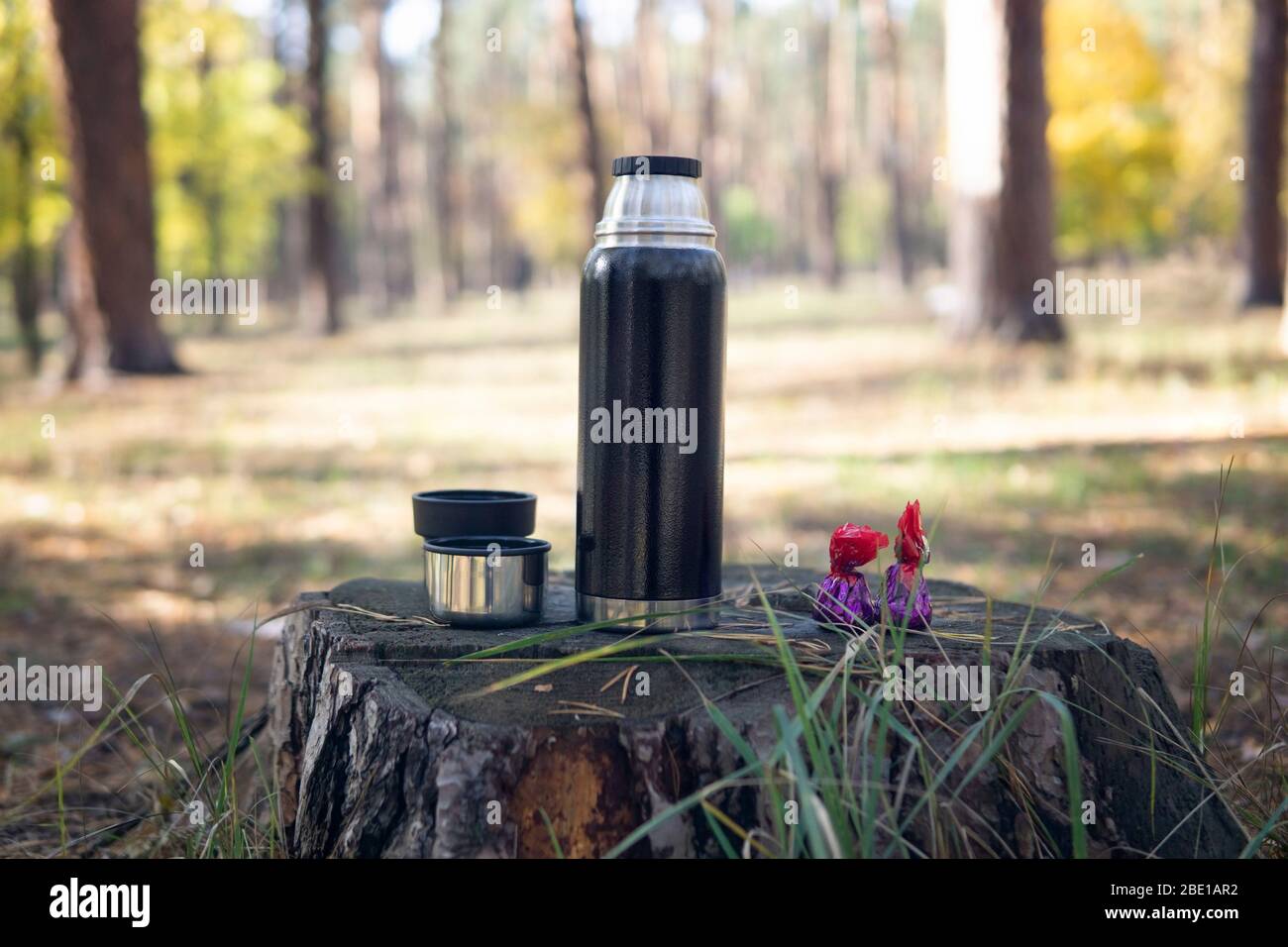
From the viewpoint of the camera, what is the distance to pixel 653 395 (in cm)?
243

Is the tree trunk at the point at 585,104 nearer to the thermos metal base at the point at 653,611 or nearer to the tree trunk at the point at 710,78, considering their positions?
the thermos metal base at the point at 653,611

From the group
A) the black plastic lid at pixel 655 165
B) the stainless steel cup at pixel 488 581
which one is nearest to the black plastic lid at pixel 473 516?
the stainless steel cup at pixel 488 581

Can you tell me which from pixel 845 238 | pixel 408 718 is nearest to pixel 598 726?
pixel 408 718

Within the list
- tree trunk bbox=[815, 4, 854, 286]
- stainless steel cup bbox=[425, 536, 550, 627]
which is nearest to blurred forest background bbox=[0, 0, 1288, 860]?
stainless steel cup bbox=[425, 536, 550, 627]

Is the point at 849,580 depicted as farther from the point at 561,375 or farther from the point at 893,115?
the point at 893,115

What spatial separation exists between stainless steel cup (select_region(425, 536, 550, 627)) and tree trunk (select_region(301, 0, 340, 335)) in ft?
73.1

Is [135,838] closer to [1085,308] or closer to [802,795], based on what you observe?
[802,795]

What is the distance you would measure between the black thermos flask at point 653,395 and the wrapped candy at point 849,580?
0.26 meters

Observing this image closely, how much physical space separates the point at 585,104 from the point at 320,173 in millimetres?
6874

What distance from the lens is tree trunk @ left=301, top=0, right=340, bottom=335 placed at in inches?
927

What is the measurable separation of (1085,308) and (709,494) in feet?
52.5

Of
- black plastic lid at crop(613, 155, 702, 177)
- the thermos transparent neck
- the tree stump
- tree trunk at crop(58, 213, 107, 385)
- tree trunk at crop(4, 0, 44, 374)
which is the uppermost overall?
tree trunk at crop(4, 0, 44, 374)

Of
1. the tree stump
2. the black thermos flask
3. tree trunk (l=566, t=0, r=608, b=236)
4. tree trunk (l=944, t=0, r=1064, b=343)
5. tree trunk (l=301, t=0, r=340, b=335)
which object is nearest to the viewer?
the tree stump

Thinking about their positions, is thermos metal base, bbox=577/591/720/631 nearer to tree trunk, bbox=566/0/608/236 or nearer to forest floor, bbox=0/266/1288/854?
forest floor, bbox=0/266/1288/854
